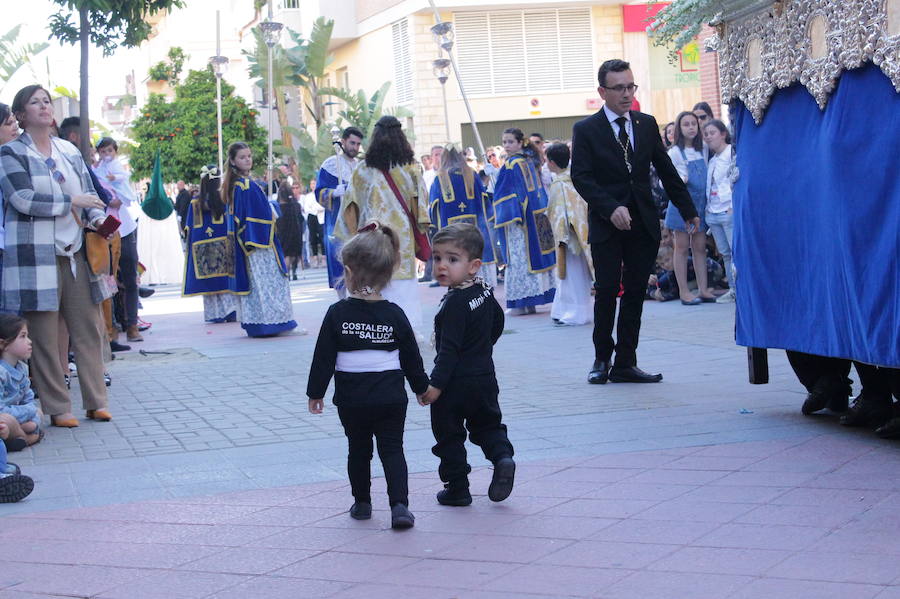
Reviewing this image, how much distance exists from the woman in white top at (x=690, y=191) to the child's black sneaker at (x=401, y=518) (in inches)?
377

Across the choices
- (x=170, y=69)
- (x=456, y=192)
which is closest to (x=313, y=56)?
(x=170, y=69)

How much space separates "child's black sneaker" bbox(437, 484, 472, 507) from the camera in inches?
208

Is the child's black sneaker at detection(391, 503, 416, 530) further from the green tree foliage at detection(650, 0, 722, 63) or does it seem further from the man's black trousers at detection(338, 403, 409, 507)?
the green tree foliage at detection(650, 0, 722, 63)

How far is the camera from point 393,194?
11.2m

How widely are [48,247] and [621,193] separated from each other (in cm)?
356

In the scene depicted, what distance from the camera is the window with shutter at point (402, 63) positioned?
131 ft

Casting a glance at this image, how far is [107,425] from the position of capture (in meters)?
7.95

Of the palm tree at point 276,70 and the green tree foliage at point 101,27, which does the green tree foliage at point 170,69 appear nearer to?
the palm tree at point 276,70

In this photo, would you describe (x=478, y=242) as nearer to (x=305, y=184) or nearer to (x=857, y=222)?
(x=857, y=222)

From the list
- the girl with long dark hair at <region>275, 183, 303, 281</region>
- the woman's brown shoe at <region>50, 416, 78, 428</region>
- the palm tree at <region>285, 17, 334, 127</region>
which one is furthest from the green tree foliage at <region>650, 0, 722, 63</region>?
the palm tree at <region>285, 17, 334, 127</region>

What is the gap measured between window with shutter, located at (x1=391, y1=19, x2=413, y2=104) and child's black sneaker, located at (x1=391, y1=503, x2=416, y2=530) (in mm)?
35563

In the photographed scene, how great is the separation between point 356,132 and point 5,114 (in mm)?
5425

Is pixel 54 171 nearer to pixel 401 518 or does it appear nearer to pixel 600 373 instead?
pixel 600 373

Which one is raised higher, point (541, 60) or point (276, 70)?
point (541, 60)
